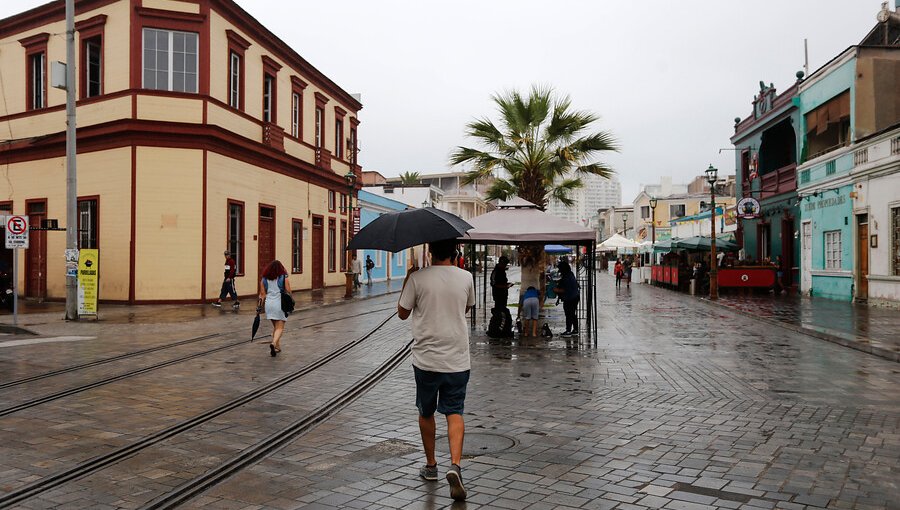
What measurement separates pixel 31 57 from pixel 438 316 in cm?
2537

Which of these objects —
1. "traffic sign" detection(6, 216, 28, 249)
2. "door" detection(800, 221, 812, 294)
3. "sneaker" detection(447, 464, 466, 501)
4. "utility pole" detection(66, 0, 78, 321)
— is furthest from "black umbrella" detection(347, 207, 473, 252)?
"door" detection(800, 221, 812, 294)

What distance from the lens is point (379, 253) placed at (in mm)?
45406

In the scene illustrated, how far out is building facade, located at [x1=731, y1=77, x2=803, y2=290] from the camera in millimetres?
28498

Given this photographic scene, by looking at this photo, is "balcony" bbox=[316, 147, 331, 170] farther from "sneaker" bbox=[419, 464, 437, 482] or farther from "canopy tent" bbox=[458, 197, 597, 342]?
"sneaker" bbox=[419, 464, 437, 482]

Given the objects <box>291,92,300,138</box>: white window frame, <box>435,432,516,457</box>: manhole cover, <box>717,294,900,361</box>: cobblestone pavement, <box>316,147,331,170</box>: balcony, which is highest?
<box>291,92,300,138</box>: white window frame

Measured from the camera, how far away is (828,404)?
7516mm

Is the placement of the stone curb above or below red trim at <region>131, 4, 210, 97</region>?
below

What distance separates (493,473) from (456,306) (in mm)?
1320

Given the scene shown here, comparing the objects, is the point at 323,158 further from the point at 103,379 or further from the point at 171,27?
the point at 103,379

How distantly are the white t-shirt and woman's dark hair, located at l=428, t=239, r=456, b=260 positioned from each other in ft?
0.38

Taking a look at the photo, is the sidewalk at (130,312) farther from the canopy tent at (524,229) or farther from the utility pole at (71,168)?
the canopy tent at (524,229)

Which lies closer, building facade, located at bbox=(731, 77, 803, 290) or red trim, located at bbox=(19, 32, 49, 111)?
red trim, located at bbox=(19, 32, 49, 111)

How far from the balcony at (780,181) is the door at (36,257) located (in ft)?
91.5

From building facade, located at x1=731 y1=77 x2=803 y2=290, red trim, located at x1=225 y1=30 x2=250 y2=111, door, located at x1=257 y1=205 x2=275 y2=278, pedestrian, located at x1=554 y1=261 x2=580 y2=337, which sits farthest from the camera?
building facade, located at x1=731 y1=77 x2=803 y2=290
